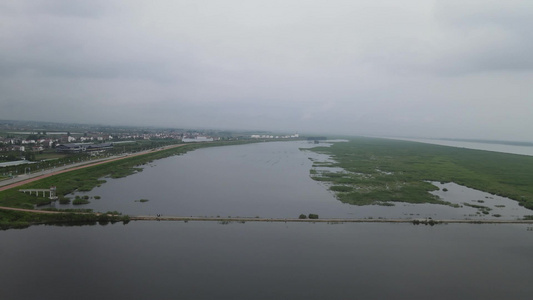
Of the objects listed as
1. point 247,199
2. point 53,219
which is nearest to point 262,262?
point 247,199

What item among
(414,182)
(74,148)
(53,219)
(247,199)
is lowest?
(53,219)

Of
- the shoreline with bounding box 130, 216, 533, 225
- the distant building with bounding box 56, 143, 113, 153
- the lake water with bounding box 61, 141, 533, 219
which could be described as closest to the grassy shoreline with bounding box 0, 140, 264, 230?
the lake water with bounding box 61, 141, 533, 219

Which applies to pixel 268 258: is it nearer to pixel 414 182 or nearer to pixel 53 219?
pixel 53 219

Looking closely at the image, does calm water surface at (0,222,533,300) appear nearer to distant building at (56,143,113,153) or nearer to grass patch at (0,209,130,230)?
grass patch at (0,209,130,230)

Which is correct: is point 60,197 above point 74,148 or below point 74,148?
below

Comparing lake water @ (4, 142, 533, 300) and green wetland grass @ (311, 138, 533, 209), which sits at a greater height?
green wetland grass @ (311, 138, 533, 209)

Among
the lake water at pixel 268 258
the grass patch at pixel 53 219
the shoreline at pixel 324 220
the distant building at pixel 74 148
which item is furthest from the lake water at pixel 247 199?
the distant building at pixel 74 148

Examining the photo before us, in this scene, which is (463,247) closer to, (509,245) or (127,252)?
(509,245)

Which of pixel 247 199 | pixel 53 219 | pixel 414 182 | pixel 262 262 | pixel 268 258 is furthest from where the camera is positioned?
pixel 414 182

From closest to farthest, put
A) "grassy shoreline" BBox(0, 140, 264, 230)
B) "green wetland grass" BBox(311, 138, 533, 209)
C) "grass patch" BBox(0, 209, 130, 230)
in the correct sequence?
"grass patch" BBox(0, 209, 130, 230) < "grassy shoreline" BBox(0, 140, 264, 230) < "green wetland grass" BBox(311, 138, 533, 209)
